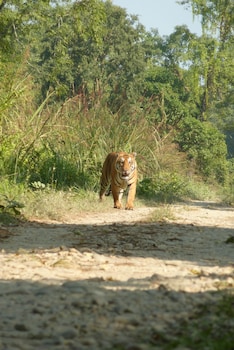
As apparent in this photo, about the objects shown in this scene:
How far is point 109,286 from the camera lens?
5359 millimetres

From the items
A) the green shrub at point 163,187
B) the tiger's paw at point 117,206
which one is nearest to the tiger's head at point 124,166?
the tiger's paw at point 117,206

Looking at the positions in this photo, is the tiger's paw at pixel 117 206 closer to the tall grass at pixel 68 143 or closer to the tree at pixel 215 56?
the tall grass at pixel 68 143

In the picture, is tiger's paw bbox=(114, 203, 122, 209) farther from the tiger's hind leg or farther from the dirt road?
the dirt road

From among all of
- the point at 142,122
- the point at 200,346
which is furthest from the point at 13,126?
the point at 200,346

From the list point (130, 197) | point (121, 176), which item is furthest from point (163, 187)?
point (130, 197)

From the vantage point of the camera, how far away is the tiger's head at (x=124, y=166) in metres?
14.5

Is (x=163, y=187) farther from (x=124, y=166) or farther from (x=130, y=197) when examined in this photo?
(x=130, y=197)

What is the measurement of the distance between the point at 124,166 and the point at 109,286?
9.19 meters

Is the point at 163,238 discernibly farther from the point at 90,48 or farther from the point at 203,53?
the point at 90,48

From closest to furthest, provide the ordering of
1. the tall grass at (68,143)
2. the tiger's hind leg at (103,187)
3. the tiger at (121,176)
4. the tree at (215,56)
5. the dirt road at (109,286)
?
the dirt road at (109,286) < the tiger at (121,176) < the tall grass at (68,143) < the tiger's hind leg at (103,187) < the tree at (215,56)

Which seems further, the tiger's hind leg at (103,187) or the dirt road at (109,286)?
the tiger's hind leg at (103,187)

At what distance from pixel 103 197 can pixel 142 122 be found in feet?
11.7

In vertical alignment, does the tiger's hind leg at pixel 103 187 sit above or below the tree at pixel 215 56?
below

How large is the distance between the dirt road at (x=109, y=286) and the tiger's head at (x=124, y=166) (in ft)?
16.0
